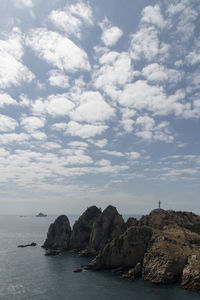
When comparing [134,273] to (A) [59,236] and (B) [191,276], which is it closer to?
(B) [191,276]

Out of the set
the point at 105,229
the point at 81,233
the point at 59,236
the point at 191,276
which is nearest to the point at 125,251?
the point at 191,276

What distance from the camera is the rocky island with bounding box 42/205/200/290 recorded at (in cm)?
8606

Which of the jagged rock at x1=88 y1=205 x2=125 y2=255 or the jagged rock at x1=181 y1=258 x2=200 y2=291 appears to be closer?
the jagged rock at x1=181 y1=258 x2=200 y2=291

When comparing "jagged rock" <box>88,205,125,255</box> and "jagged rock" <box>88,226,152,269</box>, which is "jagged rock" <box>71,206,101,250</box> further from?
"jagged rock" <box>88,226,152,269</box>

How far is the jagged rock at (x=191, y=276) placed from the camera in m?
78.2

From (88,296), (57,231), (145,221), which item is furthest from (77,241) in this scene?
(88,296)

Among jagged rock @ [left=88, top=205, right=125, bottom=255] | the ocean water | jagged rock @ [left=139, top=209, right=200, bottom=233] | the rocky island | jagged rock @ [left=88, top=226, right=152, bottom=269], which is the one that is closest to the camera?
the ocean water

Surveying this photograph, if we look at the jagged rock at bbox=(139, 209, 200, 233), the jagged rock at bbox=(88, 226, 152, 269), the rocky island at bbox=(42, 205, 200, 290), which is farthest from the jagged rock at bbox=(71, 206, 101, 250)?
the jagged rock at bbox=(88, 226, 152, 269)

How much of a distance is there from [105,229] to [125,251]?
128 feet

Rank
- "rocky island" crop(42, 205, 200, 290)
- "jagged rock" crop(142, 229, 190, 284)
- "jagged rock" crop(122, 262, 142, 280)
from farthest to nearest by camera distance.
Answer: "jagged rock" crop(122, 262, 142, 280) → "rocky island" crop(42, 205, 200, 290) → "jagged rock" crop(142, 229, 190, 284)

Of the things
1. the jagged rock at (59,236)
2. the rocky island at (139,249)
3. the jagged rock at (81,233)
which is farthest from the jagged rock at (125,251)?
the jagged rock at (59,236)

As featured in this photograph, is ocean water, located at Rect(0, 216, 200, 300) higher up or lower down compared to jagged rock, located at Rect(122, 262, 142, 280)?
lower down

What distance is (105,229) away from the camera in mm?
144500

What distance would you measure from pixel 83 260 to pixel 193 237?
57.5m
